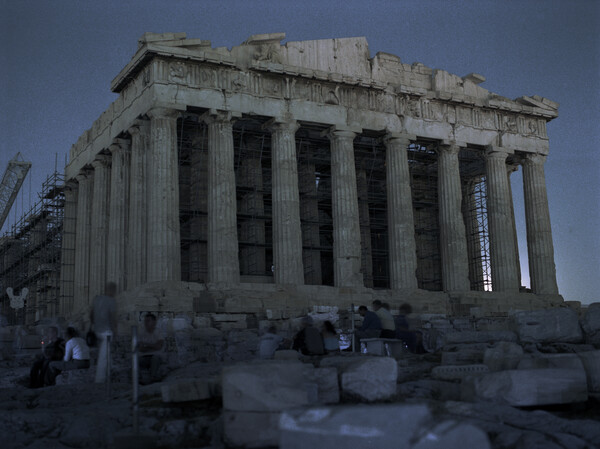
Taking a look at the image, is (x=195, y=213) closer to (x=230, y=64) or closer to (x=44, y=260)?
(x=230, y=64)

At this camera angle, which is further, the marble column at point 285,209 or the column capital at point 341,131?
the column capital at point 341,131

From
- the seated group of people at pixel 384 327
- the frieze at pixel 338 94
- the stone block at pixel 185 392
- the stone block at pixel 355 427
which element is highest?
the frieze at pixel 338 94

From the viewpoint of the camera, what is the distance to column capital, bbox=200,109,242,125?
29.9 m

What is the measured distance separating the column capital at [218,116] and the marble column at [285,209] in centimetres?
174

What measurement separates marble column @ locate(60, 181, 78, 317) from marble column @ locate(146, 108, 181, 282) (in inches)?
383

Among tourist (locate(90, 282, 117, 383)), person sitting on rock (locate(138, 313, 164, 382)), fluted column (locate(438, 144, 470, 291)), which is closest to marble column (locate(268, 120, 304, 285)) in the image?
fluted column (locate(438, 144, 470, 291))

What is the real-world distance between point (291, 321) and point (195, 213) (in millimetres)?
9518

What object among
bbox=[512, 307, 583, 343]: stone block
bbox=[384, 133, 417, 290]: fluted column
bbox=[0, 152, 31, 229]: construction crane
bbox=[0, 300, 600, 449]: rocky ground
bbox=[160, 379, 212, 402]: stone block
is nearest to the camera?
bbox=[0, 300, 600, 449]: rocky ground

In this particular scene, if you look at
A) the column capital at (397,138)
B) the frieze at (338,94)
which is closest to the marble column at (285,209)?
the frieze at (338,94)

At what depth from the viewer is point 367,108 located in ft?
108

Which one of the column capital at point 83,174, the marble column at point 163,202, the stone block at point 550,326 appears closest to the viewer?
the stone block at point 550,326

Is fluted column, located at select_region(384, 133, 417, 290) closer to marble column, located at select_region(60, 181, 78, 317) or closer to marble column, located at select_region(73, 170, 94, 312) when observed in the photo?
marble column, located at select_region(73, 170, 94, 312)

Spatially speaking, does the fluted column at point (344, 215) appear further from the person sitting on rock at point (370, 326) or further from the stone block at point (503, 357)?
the stone block at point (503, 357)

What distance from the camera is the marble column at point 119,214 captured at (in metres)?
32.0
